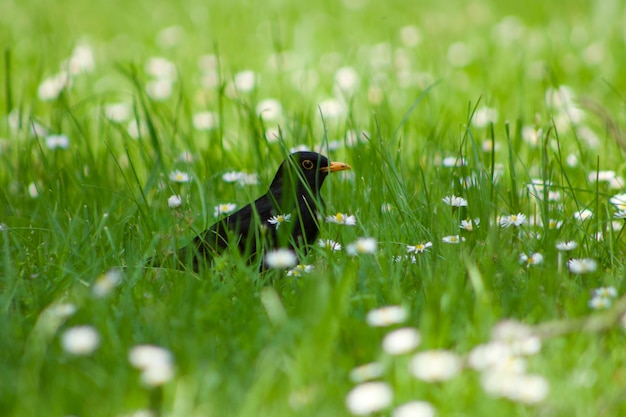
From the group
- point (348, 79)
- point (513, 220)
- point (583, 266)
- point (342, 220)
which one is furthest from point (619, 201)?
point (348, 79)

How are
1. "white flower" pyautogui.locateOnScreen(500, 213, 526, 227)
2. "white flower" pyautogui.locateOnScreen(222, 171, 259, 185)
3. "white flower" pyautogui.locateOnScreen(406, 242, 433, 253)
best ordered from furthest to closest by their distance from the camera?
"white flower" pyautogui.locateOnScreen(222, 171, 259, 185) → "white flower" pyautogui.locateOnScreen(500, 213, 526, 227) → "white flower" pyautogui.locateOnScreen(406, 242, 433, 253)

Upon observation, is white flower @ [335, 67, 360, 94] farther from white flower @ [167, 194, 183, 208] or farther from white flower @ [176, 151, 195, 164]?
white flower @ [167, 194, 183, 208]

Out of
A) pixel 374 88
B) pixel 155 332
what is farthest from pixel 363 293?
pixel 374 88

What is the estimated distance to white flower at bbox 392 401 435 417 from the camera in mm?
1924

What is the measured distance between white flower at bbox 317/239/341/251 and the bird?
0.08m

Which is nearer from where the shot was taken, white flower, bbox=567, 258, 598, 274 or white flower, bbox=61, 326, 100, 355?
white flower, bbox=61, 326, 100, 355

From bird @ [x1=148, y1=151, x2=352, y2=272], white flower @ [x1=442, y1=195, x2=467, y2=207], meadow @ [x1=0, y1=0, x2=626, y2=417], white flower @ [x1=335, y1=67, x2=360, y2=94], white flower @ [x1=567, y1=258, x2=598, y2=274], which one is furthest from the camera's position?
white flower @ [x1=335, y1=67, x2=360, y2=94]

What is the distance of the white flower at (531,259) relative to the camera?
9.55 feet

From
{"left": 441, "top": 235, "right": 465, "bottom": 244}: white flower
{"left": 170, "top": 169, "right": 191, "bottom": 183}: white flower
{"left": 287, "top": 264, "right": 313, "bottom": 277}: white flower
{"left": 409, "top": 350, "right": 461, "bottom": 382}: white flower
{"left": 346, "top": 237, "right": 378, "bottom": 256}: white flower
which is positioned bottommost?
{"left": 441, "top": 235, "right": 465, "bottom": 244}: white flower

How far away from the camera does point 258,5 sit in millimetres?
8547

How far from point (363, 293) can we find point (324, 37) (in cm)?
497

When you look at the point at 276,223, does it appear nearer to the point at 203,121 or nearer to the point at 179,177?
the point at 179,177

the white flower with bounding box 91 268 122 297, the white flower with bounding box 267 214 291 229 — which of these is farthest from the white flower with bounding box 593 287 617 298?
the white flower with bounding box 91 268 122 297

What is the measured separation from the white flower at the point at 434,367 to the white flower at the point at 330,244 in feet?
3.48
